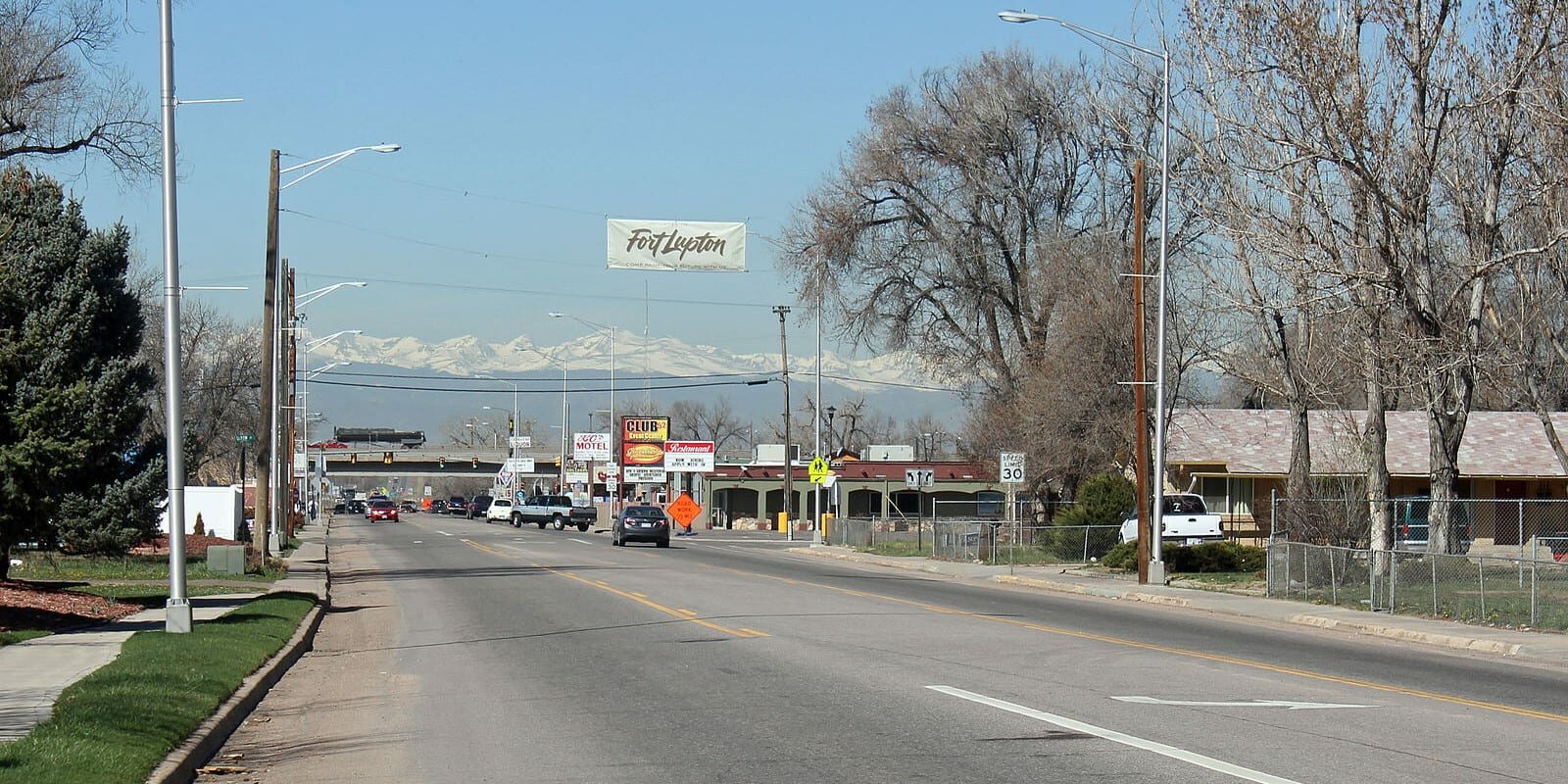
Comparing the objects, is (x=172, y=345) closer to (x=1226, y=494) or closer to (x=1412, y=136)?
(x=1412, y=136)

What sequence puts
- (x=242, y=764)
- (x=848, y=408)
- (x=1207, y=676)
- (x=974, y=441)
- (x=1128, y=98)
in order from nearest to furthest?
1. (x=242, y=764)
2. (x=1207, y=676)
3. (x=1128, y=98)
4. (x=974, y=441)
5. (x=848, y=408)

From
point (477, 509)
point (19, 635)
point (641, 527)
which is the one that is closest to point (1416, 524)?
point (19, 635)

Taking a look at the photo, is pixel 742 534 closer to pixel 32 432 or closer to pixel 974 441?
pixel 974 441

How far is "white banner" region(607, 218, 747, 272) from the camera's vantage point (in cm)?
4112

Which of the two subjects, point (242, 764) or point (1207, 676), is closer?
point (242, 764)

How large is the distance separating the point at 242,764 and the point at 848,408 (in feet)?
471

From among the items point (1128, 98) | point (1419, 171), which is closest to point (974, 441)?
point (1128, 98)

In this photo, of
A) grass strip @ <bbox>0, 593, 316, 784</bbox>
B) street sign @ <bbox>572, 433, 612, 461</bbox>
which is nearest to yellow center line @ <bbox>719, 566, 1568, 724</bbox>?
grass strip @ <bbox>0, 593, 316, 784</bbox>

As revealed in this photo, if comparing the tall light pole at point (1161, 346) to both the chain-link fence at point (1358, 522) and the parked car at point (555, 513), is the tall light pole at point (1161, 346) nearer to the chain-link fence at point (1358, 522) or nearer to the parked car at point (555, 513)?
the chain-link fence at point (1358, 522)

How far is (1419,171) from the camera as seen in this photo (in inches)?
1087

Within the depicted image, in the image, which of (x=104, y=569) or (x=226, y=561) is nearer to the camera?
(x=226, y=561)

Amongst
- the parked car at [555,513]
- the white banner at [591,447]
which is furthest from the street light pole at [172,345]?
the white banner at [591,447]

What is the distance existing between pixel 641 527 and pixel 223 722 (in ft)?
143

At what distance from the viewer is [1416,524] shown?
31172mm
